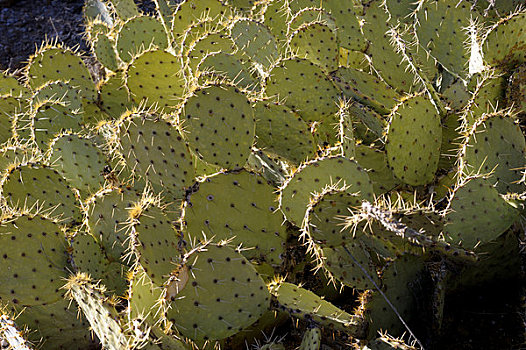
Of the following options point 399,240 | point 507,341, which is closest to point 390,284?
point 399,240

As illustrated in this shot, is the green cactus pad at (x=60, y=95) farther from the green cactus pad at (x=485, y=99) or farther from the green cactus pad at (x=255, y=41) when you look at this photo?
the green cactus pad at (x=485, y=99)

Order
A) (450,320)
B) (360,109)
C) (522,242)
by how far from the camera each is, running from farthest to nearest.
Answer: (360,109)
(450,320)
(522,242)

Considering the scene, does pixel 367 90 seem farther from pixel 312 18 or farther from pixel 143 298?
pixel 143 298

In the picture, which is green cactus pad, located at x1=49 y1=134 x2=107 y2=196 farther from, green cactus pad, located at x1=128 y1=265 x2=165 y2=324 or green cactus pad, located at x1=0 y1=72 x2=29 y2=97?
green cactus pad, located at x1=0 y1=72 x2=29 y2=97

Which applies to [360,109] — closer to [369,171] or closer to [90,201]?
[369,171]

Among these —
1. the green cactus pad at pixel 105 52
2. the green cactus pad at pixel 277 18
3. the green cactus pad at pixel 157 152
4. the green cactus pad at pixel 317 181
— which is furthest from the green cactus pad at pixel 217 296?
the green cactus pad at pixel 105 52
